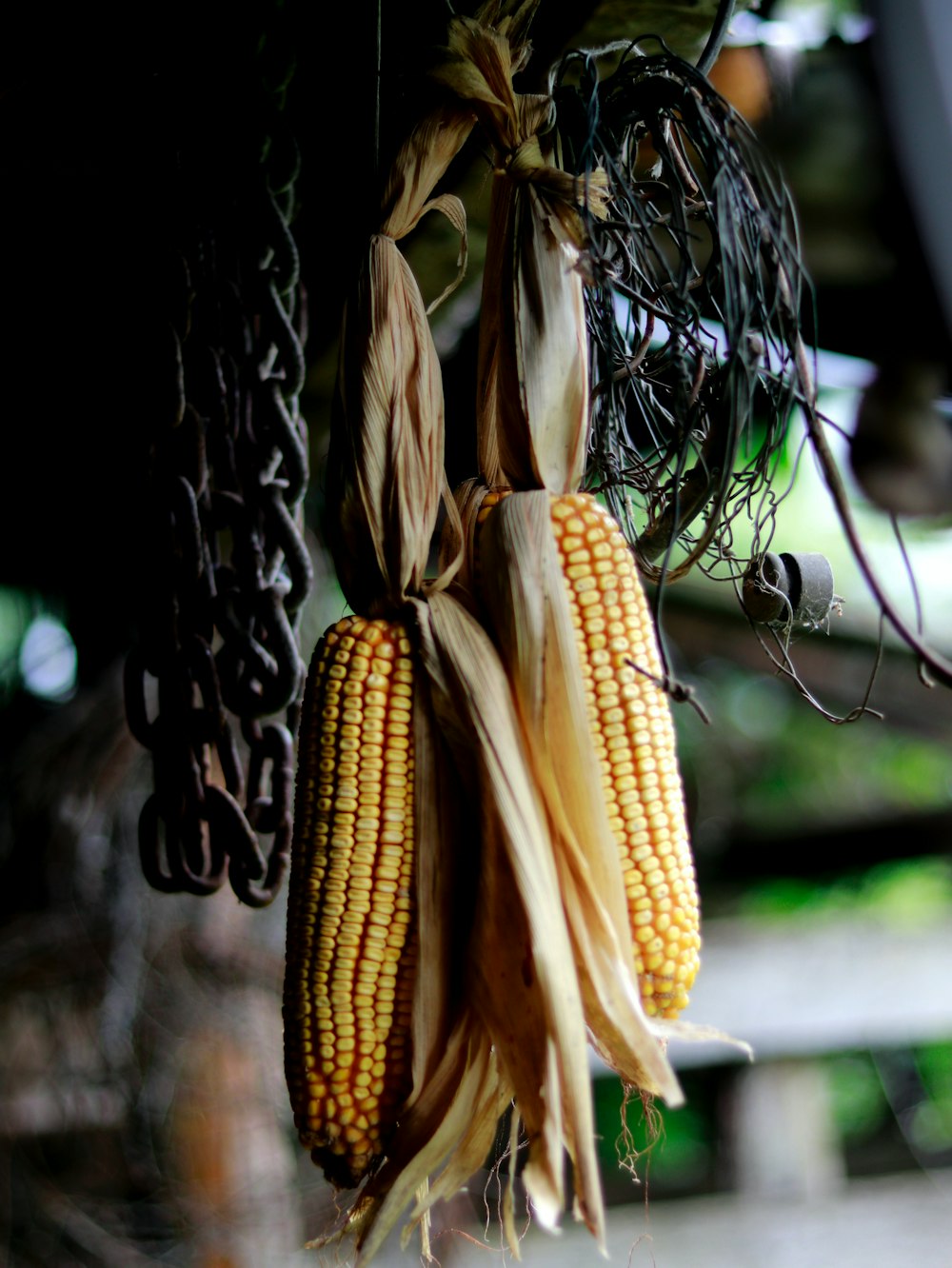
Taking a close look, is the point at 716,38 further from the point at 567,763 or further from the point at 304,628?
the point at 304,628

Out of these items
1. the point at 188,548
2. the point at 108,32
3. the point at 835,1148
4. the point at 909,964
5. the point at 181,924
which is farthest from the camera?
the point at 835,1148

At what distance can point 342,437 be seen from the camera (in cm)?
53

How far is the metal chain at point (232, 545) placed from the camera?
0.70 metres

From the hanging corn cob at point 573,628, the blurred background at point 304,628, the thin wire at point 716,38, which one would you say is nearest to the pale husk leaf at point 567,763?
the hanging corn cob at point 573,628

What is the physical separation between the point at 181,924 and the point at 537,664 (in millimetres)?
1427

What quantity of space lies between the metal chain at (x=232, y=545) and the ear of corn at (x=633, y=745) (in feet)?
0.94

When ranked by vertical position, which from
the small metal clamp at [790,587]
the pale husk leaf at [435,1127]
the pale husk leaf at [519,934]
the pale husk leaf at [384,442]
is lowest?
the pale husk leaf at [435,1127]

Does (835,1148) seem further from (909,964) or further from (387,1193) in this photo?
(387,1193)

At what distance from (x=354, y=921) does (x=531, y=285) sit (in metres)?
0.33

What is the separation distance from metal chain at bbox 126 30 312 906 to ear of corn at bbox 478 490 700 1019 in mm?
287

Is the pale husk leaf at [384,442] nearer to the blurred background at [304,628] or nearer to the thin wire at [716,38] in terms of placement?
the blurred background at [304,628]

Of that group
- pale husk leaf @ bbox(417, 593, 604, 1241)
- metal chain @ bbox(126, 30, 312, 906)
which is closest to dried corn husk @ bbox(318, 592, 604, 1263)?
pale husk leaf @ bbox(417, 593, 604, 1241)

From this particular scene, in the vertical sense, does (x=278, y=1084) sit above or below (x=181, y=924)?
below

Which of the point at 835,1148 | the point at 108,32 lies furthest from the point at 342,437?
the point at 835,1148
